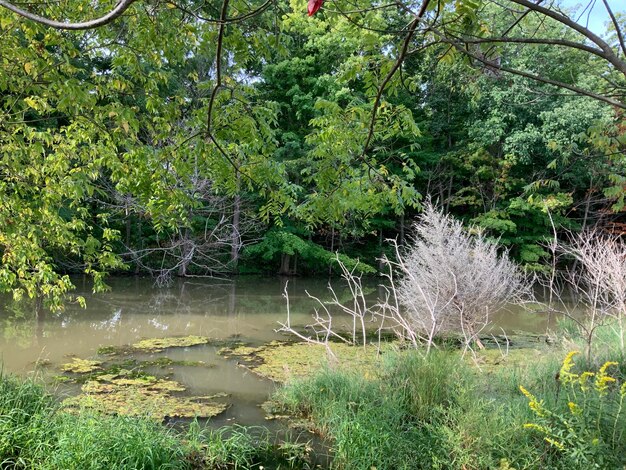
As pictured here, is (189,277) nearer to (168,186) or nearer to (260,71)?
(260,71)

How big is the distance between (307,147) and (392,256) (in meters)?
6.44

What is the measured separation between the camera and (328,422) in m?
4.69

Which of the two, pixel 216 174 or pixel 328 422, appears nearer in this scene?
pixel 216 174

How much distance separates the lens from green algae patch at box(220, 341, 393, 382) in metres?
6.80

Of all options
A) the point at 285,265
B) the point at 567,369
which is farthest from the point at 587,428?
the point at 285,265

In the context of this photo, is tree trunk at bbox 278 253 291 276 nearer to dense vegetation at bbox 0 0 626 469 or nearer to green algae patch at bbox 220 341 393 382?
green algae patch at bbox 220 341 393 382

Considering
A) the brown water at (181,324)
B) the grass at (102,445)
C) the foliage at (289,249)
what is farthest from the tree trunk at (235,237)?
the grass at (102,445)

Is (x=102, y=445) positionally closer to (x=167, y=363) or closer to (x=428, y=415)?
(x=428, y=415)

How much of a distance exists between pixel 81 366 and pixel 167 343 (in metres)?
1.80

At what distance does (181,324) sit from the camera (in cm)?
1044

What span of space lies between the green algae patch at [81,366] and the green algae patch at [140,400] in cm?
45

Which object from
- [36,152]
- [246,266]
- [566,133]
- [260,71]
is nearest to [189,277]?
[246,266]

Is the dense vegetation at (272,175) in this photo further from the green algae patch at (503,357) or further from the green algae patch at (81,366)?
the green algae patch at (81,366)

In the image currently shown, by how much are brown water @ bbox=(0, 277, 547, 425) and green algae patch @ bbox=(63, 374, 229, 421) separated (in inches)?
9.2
